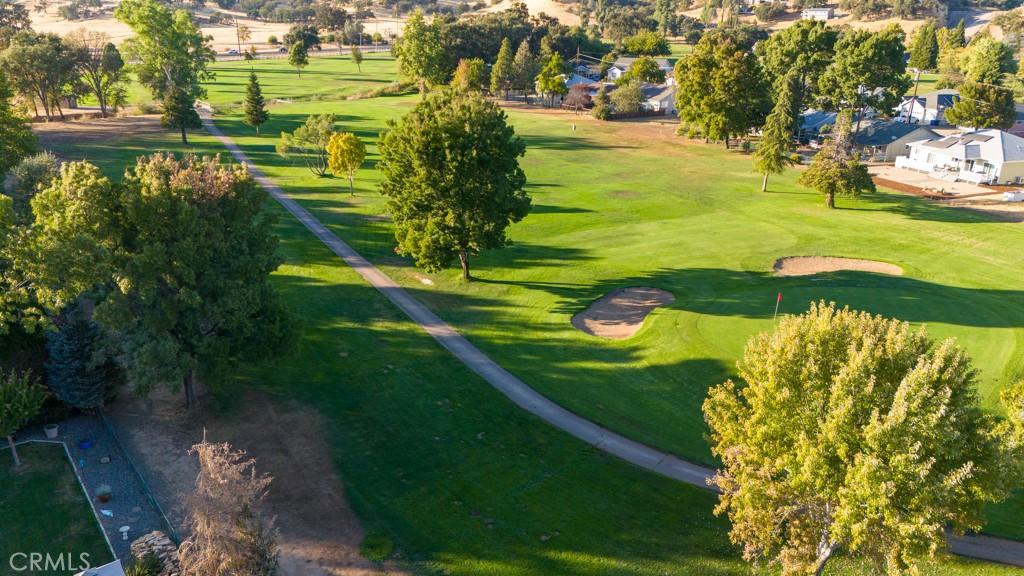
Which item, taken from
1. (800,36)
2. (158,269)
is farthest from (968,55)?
(158,269)

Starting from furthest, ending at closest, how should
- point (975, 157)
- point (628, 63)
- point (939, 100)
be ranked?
point (628, 63)
point (939, 100)
point (975, 157)

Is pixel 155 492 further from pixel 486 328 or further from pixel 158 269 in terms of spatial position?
pixel 486 328

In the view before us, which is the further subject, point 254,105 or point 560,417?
point 254,105

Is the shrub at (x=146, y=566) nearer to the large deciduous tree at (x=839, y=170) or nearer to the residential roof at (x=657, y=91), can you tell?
the large deciduous tree at (x=839, y=170)

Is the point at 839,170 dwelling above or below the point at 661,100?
below

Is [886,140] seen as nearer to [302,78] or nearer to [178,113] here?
[178,113]

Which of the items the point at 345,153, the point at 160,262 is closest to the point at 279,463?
the point at 160,262
